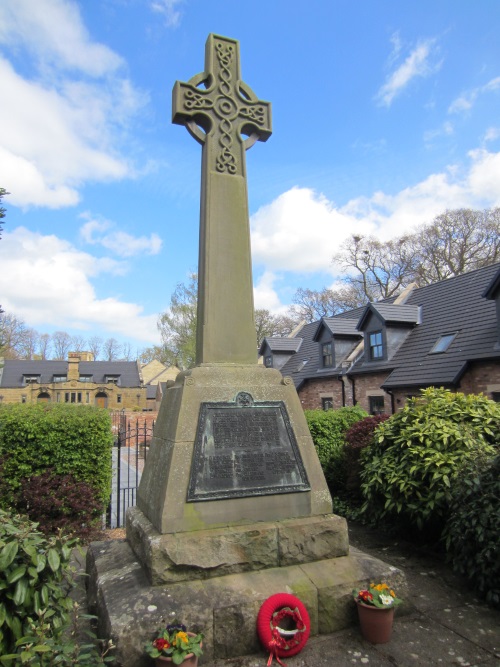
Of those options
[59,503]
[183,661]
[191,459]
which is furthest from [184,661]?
[59,503]

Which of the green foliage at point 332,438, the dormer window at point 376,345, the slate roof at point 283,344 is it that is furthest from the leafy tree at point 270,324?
the green foliage at point 332,438

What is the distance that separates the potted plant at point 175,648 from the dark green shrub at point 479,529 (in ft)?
8.50

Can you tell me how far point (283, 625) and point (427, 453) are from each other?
9.34 ft

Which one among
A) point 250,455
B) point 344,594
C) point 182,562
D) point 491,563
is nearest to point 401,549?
point 491,563

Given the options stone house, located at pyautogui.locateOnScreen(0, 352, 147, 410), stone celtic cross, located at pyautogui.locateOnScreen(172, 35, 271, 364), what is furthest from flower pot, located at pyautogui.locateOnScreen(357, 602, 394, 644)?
stone house, located at pyautogui.locateOnScreen(0, 352, 147, 410)

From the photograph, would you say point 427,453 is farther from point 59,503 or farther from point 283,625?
point 59,503

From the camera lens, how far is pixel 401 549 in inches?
213

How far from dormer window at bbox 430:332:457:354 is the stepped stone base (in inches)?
487

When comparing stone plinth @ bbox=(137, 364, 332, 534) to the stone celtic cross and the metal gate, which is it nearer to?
the stone celtic cross

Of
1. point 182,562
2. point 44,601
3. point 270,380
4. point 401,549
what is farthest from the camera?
point 401,549

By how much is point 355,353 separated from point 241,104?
16180 millimetres

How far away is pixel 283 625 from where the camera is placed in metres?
3.04

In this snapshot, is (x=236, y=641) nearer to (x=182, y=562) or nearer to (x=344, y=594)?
(x=182, y=562)

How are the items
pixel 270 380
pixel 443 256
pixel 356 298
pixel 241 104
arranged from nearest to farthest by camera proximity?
pixel 270 380 → pixel 241 104 → pixel 443 256 → pixel 356 298
